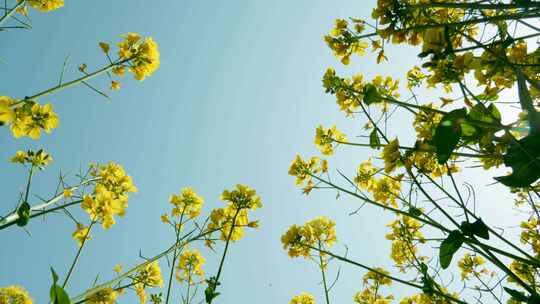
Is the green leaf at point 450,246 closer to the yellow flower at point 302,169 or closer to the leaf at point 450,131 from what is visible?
the leaf at point 450,131

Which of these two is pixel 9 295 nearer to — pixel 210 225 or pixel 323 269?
pixel 210 225

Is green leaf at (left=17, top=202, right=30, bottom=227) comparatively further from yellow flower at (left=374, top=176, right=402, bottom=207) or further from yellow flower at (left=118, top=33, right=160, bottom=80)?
yellow flower at (left=374, top=176, right=402, bottom=207)

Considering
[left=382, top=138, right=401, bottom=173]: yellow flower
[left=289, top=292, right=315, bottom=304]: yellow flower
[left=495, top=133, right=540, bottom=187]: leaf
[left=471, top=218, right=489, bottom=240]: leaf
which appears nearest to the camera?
[left=495, top=133, right=540, bottom=187]: leaf

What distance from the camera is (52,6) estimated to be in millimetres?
2986

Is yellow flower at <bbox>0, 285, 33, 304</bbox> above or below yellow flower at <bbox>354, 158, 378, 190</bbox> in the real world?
below

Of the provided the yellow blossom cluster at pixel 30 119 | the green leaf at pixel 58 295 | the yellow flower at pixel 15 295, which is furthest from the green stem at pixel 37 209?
the yellow flower at pixel 15 295

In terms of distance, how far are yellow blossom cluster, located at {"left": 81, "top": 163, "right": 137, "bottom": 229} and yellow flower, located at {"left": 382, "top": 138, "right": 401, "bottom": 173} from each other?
195 centimetres

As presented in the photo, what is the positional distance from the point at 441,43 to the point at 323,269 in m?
2.34

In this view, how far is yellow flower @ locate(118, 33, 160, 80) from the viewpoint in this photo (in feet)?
9.28

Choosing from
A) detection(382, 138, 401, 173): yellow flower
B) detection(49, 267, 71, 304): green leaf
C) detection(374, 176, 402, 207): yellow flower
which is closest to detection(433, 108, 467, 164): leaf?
detection(382, 138, 401, 173): yellow flower

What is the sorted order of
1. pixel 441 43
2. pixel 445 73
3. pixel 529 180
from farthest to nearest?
pixel 445 73 → pixel 441 43 → pixel 529 180

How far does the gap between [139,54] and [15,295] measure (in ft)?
10.5

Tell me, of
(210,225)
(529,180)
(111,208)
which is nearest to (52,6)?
(111,208)

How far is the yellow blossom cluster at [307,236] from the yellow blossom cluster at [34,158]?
2.37 m
